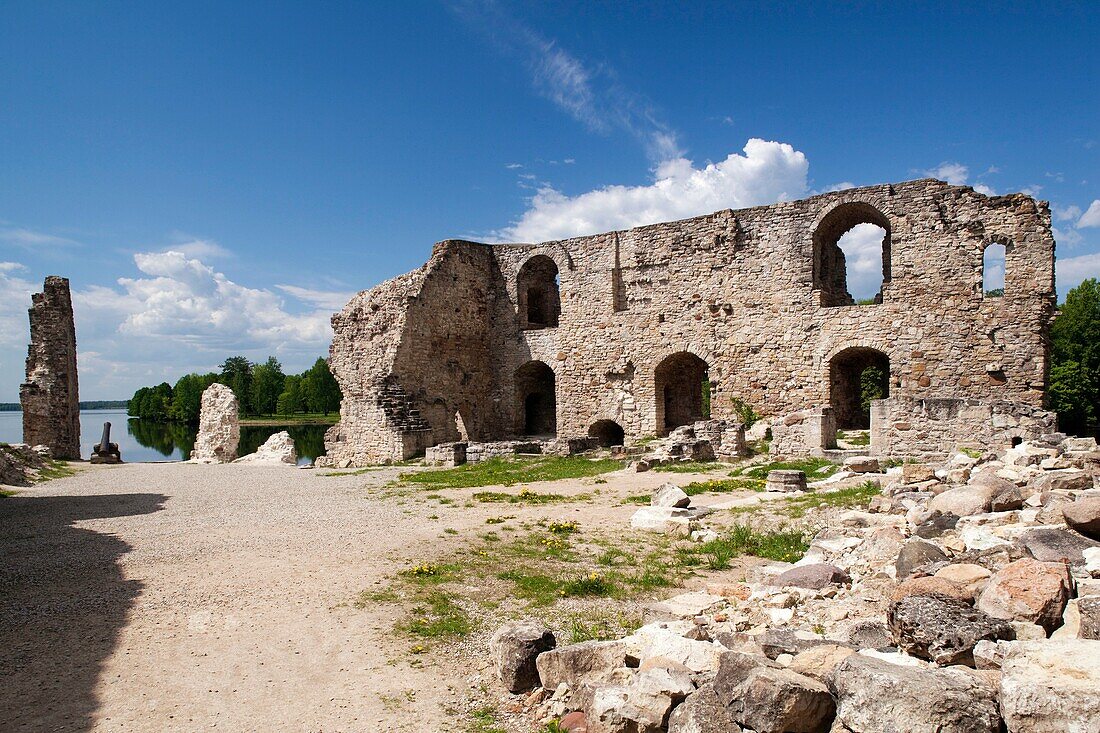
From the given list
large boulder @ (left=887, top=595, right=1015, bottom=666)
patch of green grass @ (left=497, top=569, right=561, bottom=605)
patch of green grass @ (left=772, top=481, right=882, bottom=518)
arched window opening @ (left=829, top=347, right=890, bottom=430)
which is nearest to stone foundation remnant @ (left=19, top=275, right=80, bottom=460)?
patch of green grass @ (left=497, top=569, right=561, bottom=605)

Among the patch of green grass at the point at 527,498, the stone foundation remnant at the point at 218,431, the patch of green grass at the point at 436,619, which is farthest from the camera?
the stone foundation remnant at the point at 218,431

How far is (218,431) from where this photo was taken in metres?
24.5

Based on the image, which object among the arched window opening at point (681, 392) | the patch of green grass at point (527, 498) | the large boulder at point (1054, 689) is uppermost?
the arched window opening at point (681, 392)

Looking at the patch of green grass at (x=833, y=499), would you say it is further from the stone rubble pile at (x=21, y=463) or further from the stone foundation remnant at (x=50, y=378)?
the stone foundation remnant at (x=50, y=378)

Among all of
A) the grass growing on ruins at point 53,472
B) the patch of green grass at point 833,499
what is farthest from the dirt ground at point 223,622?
the grass growing on ruins at point 53,472

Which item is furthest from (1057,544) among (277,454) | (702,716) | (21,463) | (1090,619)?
(277,454)

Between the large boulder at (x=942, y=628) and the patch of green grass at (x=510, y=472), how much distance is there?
35.5ft

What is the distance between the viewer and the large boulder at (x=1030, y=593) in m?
3.52

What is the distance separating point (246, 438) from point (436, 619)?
57.2 metres

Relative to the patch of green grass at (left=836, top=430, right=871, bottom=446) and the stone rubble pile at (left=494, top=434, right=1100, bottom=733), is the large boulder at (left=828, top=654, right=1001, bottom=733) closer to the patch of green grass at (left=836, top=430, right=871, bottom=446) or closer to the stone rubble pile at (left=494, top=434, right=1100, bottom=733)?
the stone rubble pile at (left=494, top=434, right=1100, bottom=733)

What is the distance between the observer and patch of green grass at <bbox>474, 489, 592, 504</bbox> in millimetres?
11688

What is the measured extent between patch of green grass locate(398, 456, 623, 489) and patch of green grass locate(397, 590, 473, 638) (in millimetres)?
7715

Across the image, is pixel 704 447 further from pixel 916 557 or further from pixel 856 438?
pixel 916 557

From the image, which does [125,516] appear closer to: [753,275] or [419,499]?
[419,499]
